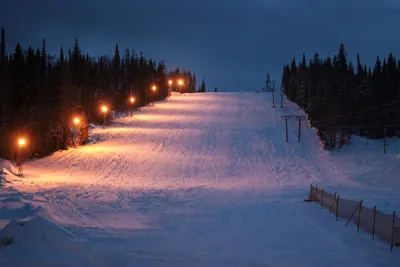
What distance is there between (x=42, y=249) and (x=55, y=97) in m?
48.8

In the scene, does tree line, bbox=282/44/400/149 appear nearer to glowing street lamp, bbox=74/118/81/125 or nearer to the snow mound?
glowing street lamp, bbox=74/118/81/125

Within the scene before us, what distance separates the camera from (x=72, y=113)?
134ft

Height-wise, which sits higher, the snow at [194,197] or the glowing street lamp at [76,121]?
the glowing street lamp at [76,121]

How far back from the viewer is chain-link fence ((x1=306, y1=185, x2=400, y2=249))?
1264 centimetres

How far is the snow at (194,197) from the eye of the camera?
33.7ft

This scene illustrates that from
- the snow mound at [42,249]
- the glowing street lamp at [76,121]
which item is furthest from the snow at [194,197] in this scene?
the glowing street lamp at [76,121]

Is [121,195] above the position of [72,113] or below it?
below

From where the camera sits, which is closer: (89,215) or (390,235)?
(390,235)

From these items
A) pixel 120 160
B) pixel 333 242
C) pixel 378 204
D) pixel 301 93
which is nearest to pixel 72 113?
pixel 120 160

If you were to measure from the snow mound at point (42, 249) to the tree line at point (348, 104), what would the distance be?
120 feet

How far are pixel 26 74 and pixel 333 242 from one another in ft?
164

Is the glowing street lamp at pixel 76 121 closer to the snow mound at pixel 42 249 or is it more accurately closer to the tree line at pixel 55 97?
the tree line at pixel 55 97

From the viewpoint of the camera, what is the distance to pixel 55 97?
53.5m

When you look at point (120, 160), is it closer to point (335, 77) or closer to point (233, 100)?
point (233, 100)
